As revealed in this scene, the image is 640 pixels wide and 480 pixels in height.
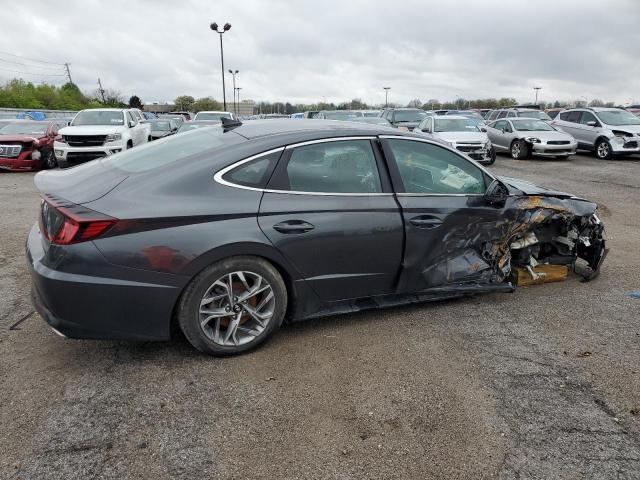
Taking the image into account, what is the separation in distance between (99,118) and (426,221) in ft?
45.6

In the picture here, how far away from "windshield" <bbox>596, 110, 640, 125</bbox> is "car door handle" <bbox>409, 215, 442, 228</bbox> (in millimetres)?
17451

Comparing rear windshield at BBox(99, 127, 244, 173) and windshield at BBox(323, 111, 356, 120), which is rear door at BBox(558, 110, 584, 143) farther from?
rear windshield at BBox(99, 127, 244, 173)

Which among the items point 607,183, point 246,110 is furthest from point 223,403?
point 246,110

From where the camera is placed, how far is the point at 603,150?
704 inches

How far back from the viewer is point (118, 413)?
2.79 metres

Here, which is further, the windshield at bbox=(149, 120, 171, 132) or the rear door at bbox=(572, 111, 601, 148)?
the windshield at bbox=(149, 120, 171, 132)

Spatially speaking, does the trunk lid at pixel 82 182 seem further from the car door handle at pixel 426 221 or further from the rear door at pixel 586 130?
the rear door at pixel 586 130

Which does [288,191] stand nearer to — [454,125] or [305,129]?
[305,129]

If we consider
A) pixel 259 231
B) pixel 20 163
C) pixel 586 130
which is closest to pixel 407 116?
pixel 586 130

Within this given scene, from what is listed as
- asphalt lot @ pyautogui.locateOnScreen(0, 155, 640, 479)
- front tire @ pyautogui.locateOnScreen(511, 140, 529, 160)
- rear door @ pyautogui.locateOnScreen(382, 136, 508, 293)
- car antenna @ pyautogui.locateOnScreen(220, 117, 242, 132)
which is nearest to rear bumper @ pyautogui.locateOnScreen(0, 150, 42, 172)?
asphalt lot @ pyautogui.locateOnScreen(0, 155, 640, 479)

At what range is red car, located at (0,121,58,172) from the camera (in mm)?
13477

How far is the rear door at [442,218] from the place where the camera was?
Result: 3.89 metres

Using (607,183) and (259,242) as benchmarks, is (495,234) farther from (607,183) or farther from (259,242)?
(607,183)

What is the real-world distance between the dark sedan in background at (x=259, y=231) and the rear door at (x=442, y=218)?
1cm
